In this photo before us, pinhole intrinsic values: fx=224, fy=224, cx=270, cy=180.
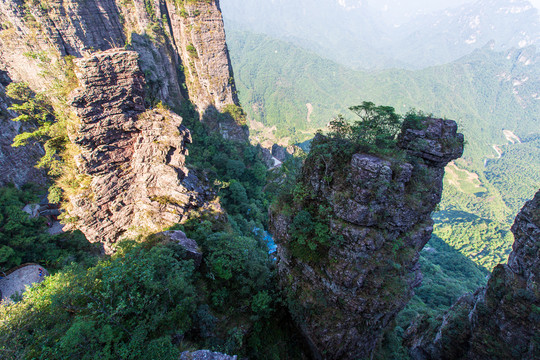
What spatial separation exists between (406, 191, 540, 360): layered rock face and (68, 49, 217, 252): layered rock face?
71.1 feet

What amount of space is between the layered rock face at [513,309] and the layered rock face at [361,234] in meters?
3.68

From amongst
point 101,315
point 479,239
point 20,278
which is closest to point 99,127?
point 20,278

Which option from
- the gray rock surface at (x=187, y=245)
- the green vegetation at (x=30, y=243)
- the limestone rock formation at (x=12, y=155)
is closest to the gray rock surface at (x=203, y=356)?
the gray rock surface at (x=187, y=245)

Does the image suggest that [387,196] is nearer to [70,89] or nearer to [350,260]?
[350,260]

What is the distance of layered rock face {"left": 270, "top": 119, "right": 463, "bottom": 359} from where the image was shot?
1153 cm

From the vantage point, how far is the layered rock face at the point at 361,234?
11531 mm

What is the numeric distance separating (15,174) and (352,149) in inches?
1213

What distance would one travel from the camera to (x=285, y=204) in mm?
14359

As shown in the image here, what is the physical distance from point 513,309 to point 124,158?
93.1 feet

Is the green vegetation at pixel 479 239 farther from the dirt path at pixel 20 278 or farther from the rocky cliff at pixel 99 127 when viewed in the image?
the dirt path at pixel 20 278

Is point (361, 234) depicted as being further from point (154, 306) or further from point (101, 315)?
point (101, 315)

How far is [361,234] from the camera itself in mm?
11594

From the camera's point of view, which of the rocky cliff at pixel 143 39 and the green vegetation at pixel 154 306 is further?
the rocky cliff at pixel 143 39

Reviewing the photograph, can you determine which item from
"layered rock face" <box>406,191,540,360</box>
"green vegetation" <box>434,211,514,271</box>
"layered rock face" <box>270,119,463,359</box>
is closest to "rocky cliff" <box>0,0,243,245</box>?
"layered rock face" <box>270,119,463,359</box>
